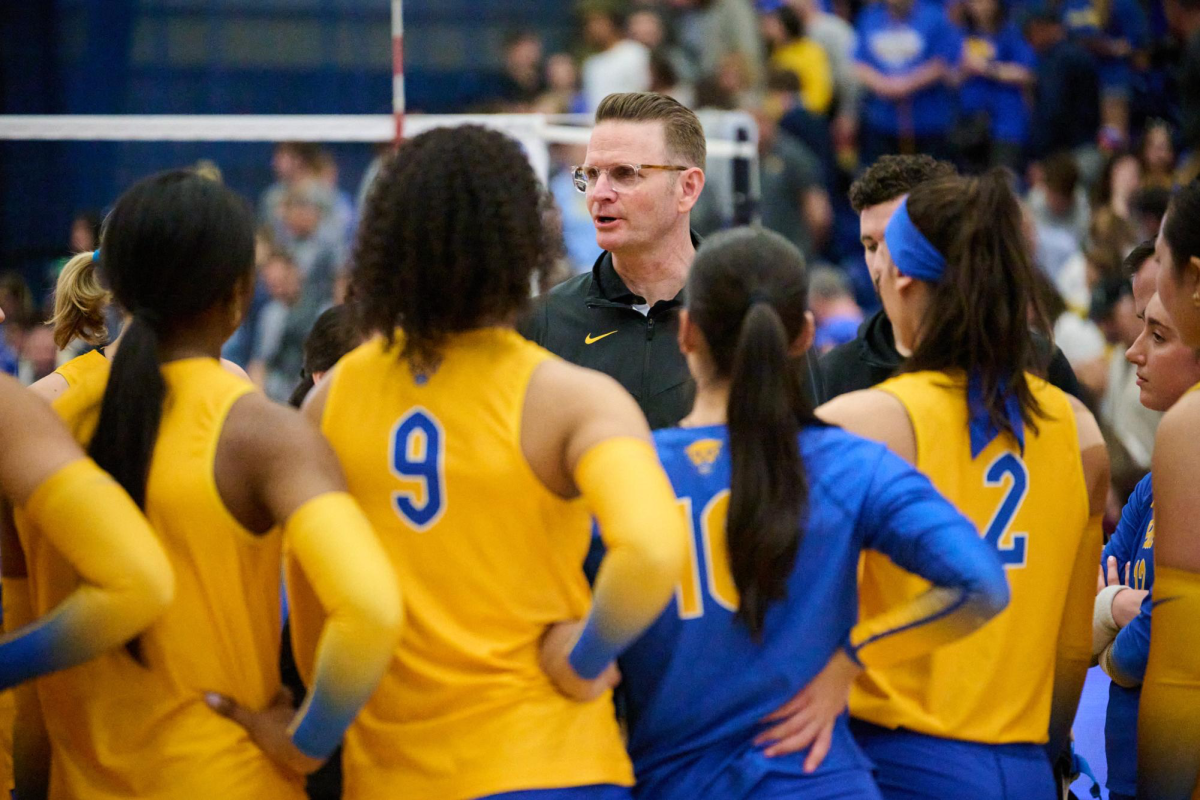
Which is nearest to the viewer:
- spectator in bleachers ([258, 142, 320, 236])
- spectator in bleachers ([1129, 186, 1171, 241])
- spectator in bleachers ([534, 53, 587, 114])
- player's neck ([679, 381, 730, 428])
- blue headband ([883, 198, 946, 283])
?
player's neck ([679, 381, 730, 428])

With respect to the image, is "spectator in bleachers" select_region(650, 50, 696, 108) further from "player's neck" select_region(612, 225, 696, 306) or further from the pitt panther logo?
the pitt panther logo

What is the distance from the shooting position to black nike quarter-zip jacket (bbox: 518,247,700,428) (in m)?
→ 3.78

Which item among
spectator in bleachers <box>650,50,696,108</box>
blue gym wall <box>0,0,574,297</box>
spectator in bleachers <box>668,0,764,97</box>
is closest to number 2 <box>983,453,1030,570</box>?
spectator in bleachers <box>650,50,696,108</box>

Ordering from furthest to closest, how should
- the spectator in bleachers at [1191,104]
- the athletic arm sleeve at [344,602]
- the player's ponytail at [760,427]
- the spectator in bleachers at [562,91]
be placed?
the spectator in bleachers at [562,91], the spectator in bleachers at [1191,104], the player's ponytail at [760,427], the athletic arm sleeve at [344,602]

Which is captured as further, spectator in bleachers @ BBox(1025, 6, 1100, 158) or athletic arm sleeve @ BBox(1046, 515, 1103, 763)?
spectator in bleachers @ BBox(1025, 6, 1100, 158)

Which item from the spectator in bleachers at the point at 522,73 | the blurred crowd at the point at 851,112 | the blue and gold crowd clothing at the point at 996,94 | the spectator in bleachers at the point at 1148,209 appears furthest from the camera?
the blue and gold crowd clothing at the point at 996,94

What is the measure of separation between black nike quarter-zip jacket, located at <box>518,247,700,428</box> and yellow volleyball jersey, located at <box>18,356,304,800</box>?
1469 millimetres

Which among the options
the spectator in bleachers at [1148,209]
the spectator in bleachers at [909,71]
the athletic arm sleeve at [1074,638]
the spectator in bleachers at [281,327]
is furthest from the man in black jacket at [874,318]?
the spectator in bleachers at [909,71]

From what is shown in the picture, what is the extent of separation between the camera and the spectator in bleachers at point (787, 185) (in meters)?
10.7

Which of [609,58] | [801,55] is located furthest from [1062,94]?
[609,58]

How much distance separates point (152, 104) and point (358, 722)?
1080 centimetres

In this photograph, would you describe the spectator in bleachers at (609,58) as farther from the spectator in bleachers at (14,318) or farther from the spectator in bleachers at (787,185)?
the spectator in bleachers at (14,318)

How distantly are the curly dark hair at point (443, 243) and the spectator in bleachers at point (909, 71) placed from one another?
383 inches

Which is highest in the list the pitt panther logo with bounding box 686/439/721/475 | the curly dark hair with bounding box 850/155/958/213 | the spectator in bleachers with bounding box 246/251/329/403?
the curly dark hair with bounding box 850/155/958/213
